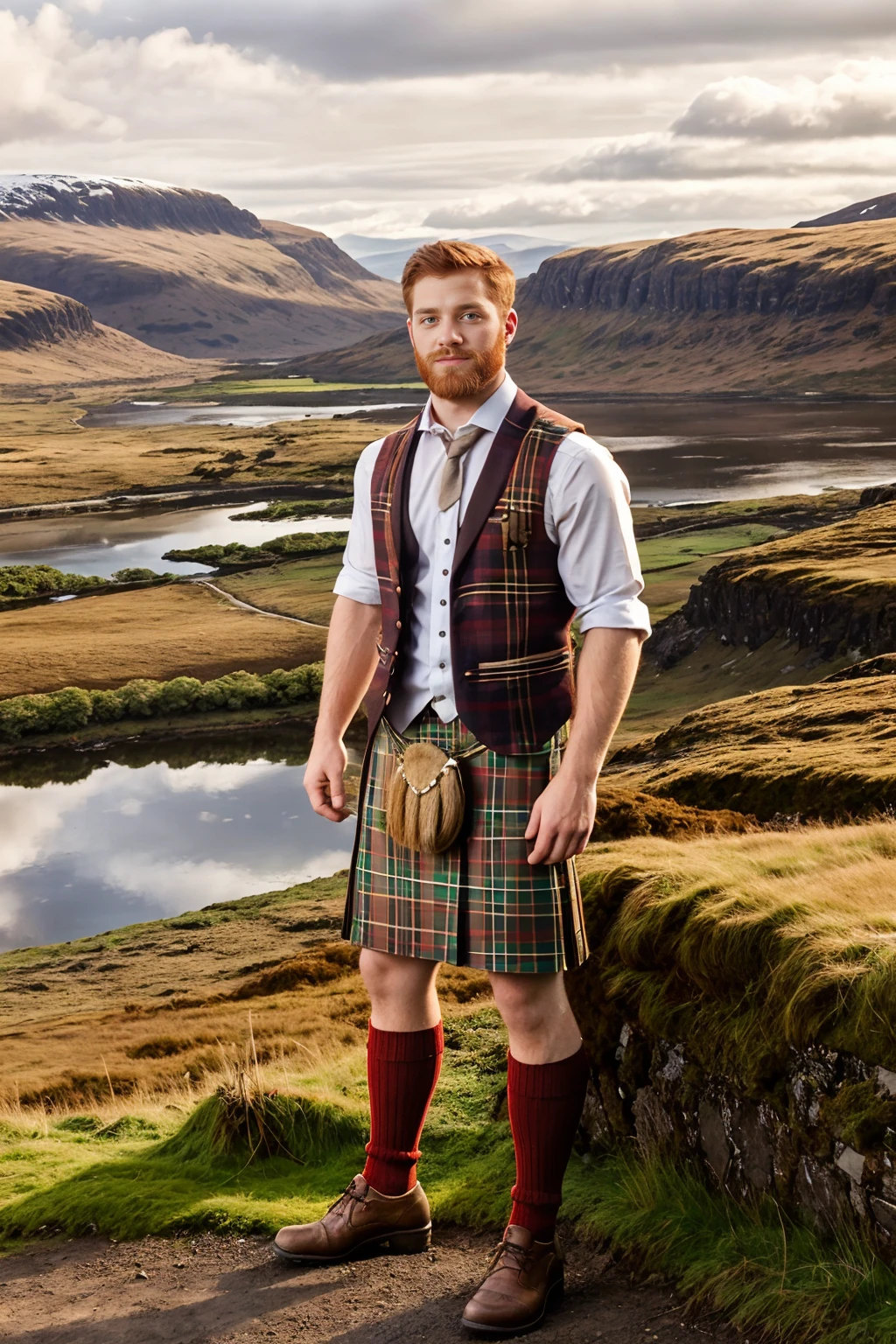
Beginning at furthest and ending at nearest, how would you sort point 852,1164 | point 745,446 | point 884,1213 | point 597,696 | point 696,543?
point 745,446 → point 696,543 → point 597,696 → point 852,1164 → point 884,1213

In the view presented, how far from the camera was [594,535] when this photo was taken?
155 inches

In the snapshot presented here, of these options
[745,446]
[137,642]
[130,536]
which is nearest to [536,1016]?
[137,642]

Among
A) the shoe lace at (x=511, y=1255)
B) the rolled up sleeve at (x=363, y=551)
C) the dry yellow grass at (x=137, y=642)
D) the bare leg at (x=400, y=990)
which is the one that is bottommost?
the dry yellow grass at (x=137, y=642)

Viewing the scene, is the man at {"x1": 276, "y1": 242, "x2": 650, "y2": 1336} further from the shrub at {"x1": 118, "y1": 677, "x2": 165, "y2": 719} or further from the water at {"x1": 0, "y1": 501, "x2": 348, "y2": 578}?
the water at {"x1": 0, "y1": 501, "x2": 348, "y2": 578}

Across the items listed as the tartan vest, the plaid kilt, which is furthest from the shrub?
the tartan vest

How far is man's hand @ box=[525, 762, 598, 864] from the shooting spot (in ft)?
12.8

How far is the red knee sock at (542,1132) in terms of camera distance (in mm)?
4215

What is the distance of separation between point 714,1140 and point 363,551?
239 centimetres

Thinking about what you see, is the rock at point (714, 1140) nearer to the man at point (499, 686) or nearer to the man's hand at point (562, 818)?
the man at point (499, 686)

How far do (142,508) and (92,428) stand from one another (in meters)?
75.0

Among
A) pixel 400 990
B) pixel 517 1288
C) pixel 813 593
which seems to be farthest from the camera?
pixel 813 593

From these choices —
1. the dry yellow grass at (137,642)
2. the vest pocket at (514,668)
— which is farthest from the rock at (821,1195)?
the dry yellow grass at (137,642)

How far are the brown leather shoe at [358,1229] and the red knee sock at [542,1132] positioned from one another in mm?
539

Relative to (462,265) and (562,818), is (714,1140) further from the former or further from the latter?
(462,265)
